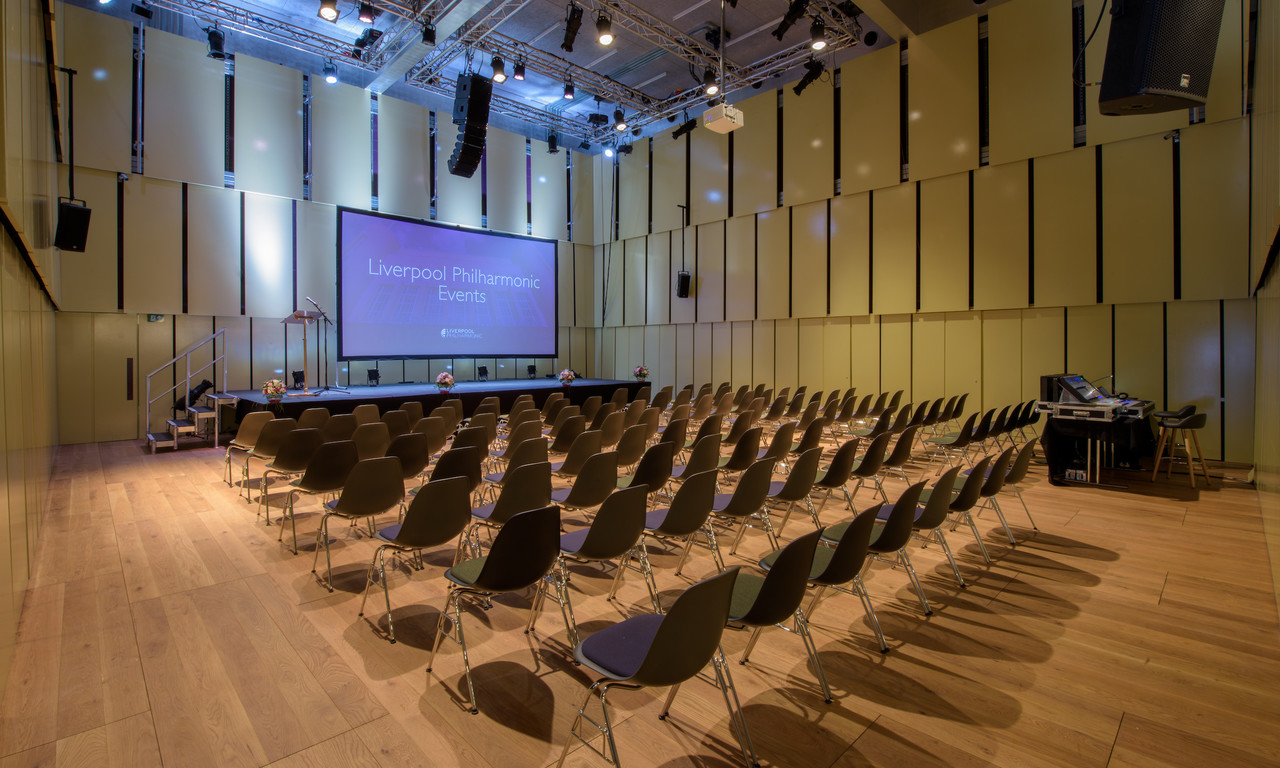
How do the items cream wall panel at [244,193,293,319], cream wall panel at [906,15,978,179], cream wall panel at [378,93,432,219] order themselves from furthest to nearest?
cream wall panel at [378,93,432,219] < cream wall panel at [244,193,293,319] < cream wall panel at [906,15,978,179]

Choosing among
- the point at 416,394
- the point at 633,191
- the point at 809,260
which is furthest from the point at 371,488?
the point at 633,191

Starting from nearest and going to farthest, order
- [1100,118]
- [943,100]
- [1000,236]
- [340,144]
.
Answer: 1. [1100,118]
2. [1000,236]
3. [943,100]
4. [340,144]

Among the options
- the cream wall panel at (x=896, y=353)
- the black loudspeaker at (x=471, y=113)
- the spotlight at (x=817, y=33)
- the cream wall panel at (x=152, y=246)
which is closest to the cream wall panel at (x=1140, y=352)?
the cream wall panel at (x=896, y=353)

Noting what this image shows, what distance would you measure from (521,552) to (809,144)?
35.1 ft

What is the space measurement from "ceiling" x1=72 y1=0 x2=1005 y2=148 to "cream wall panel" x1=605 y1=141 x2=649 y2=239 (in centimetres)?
121

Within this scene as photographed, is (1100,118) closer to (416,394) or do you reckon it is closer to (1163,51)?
(1163,51)

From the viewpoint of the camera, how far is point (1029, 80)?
8664 millimetres

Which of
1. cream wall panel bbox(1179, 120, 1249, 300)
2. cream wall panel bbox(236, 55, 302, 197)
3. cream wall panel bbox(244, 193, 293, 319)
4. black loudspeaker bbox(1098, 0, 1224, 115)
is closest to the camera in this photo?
black loudspeaker bbox(1098, 0, 1224, 115)

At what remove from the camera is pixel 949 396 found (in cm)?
961

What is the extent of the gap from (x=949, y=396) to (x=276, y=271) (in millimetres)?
11633

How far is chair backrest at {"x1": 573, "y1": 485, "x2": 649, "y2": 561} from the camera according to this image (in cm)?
288

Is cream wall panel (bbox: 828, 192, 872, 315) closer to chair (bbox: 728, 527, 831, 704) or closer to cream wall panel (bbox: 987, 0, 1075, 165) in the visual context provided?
cream wall panel (bbox: 987, 0, 1075, 165)

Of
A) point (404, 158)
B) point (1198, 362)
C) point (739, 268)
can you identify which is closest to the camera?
point (1198, 362)

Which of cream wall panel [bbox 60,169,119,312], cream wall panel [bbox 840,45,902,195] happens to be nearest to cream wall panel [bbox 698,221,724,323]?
cream wall panel [bbox 840,45,902,195]
